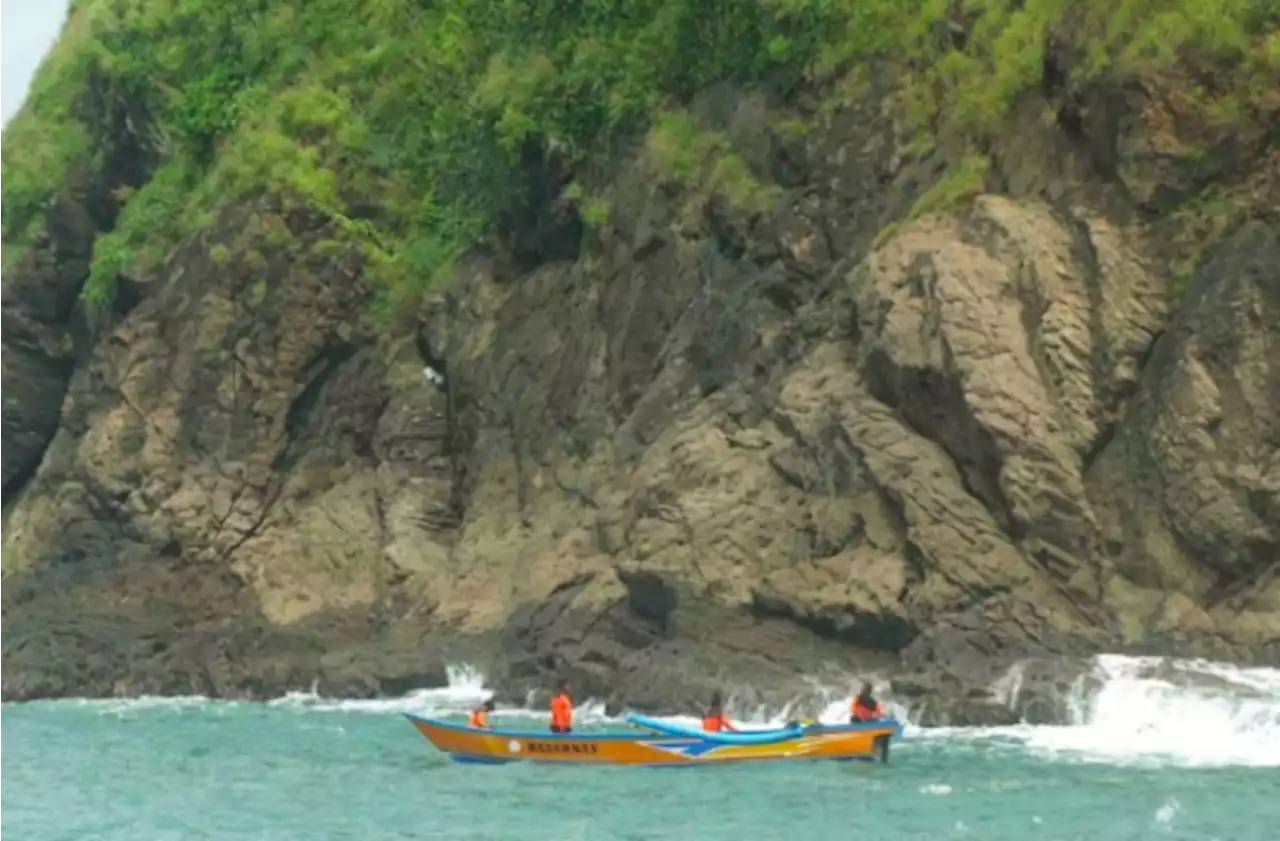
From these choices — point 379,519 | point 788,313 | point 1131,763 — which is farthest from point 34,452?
point 1131,763

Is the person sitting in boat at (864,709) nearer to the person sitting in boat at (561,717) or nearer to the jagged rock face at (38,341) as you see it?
the person sitting in boat at (561,717)

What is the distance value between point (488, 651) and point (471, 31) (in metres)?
20.4

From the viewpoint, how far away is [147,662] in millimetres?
47375

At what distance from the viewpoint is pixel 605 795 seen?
3080cm

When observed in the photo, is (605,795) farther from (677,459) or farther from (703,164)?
(703,164)

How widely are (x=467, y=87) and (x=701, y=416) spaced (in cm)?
1606

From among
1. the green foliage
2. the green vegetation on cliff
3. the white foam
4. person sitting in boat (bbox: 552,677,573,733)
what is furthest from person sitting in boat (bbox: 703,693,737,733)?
the green foliage

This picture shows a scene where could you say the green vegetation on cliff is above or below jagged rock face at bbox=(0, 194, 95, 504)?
above

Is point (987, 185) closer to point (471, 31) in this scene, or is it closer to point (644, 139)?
point (644, 139)

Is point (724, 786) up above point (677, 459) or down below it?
below

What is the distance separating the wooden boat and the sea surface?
247mm

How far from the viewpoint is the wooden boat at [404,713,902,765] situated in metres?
32.7

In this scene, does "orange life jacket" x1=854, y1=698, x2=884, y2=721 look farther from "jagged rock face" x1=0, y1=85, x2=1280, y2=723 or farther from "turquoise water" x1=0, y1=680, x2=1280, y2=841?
"jagged rock face" x1=0, y1=85, x2=1280, y2=723

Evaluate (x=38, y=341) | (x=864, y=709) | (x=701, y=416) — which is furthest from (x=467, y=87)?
(x=864, y=709)
